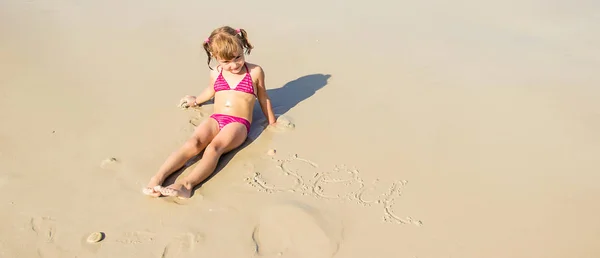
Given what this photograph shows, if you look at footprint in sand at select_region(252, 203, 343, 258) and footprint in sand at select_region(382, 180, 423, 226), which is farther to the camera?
footprint in sand at select_region(382, 180, 423, 226)

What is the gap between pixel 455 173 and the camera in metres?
3.09

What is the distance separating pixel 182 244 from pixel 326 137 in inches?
50.7

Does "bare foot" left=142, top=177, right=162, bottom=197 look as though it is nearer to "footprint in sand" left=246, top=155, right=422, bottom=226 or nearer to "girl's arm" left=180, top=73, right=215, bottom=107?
"footprint in sand" left=246, top=155, right=422, bottom=226

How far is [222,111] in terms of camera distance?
12.0 feet

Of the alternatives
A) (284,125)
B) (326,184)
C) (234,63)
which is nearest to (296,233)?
(326,184)

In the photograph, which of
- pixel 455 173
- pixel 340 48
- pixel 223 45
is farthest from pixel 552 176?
pixel 340 48

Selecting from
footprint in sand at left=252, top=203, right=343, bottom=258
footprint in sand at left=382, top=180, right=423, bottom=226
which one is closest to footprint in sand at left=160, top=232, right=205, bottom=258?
footprint in sand at left=252, top=203, right=343, bottom=258

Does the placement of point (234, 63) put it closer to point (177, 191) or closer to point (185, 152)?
point (185, 152)

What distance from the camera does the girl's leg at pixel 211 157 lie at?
2910 mm

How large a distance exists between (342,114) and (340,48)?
1.38m

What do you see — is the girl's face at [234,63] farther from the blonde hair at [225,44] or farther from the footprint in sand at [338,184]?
the footprint in sand at [338,184]

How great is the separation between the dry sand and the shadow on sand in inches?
0.8

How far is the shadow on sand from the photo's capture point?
130 inches

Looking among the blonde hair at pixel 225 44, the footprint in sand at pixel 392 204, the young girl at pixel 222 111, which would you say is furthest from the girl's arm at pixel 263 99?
the footprint in sand at pixel 392 204
